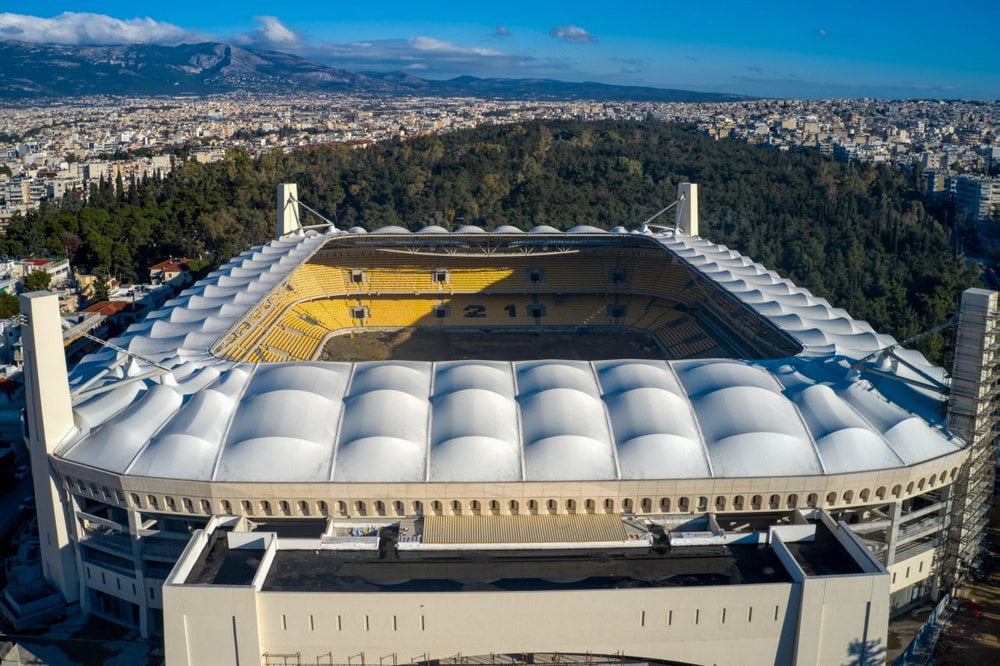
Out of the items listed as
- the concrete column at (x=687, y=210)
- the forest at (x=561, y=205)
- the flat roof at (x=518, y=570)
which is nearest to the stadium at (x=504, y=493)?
the flat roof at (x=518, y=570)

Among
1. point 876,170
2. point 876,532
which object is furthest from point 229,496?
point 876,170

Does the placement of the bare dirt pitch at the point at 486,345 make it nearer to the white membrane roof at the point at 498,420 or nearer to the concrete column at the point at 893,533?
the white membrane roof at the point at 498,420

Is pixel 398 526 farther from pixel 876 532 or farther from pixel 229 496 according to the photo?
pixel 876 532

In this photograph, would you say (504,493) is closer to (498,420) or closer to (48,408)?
(498,420)

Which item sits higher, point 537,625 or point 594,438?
point 594,438

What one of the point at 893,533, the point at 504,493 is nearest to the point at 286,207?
the point at 504,493

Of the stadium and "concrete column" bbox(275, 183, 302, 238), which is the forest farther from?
the stadium

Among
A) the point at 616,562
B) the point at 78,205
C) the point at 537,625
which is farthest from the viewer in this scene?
the point at 78,205
